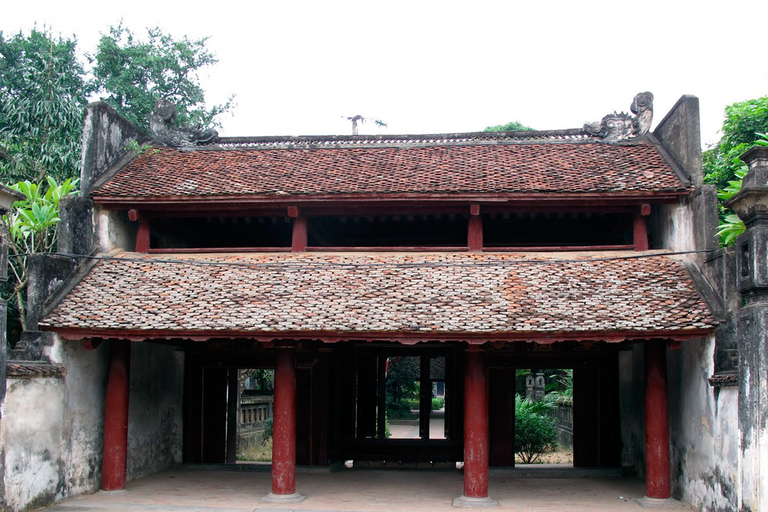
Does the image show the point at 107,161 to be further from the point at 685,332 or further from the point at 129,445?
the point at 685,332

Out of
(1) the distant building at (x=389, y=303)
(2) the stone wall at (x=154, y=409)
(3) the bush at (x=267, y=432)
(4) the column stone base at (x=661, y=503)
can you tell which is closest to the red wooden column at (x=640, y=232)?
(1) the distant building at (x=389, y=303)

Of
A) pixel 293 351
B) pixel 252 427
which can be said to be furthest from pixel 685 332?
pixel 252 427

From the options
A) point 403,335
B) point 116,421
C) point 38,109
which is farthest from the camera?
point 38,109

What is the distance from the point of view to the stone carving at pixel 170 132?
15.4m

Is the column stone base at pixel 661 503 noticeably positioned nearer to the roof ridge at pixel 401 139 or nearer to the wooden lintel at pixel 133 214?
the roof ridge at pixel 401 139

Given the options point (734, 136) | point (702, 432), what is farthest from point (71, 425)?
point (734, 136)

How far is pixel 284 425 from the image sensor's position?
37.2 ft

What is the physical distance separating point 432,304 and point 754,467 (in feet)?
15.1

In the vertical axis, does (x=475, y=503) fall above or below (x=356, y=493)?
above

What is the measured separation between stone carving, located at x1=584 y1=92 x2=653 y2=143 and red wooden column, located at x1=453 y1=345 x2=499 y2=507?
5864mm

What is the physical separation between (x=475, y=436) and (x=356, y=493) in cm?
239

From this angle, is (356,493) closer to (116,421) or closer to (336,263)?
(336,263)

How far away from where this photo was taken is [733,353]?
32.1 feet

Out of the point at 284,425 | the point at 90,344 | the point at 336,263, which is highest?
the point at 336,263
